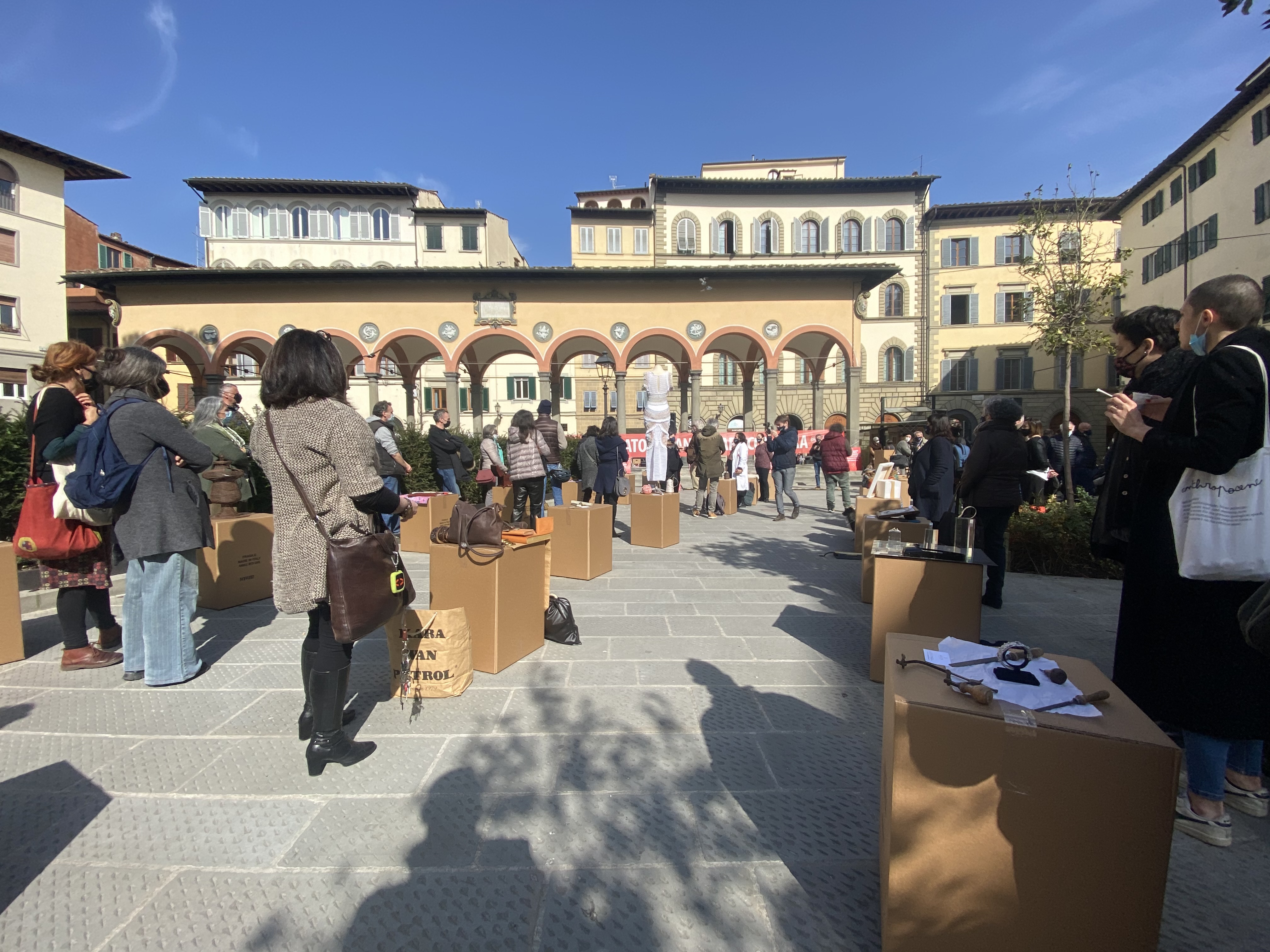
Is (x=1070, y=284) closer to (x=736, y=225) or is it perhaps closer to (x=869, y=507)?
(x=869, y=507)

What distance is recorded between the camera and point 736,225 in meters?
37.8

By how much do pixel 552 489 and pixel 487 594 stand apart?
20.5 ft

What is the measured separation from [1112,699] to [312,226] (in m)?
44.0

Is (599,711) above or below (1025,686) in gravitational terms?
below

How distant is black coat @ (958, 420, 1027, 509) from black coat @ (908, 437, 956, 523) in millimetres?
764

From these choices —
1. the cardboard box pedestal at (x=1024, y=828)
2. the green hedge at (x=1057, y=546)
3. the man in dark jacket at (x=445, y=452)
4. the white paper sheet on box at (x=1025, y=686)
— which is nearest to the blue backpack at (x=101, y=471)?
the cardboard box pedestal at (x=1024, y=828)

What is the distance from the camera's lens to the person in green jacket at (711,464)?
37.9ft

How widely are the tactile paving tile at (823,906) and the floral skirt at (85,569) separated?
4062 millimetres

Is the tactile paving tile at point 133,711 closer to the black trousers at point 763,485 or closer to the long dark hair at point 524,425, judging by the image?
the long dark hair at point 524,425

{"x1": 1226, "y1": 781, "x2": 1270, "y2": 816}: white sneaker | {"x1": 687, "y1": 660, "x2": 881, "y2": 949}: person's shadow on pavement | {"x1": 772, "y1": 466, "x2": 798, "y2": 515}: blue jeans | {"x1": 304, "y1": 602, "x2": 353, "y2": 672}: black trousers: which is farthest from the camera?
{"x1": 772, "y1": 466, "x2": 798, "y2": 515}: blue jeans

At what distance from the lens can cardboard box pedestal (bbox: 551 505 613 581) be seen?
6262mm

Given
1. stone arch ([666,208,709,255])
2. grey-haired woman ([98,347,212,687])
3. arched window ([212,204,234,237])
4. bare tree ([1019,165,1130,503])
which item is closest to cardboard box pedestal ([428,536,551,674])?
grey-haired woman ([98,347,212,687])

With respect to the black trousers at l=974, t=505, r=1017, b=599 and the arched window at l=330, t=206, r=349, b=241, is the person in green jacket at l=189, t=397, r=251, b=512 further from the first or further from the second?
the arched window at l=330, t=206, r=349, b=241

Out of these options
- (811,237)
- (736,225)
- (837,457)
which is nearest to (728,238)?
(736,225)
